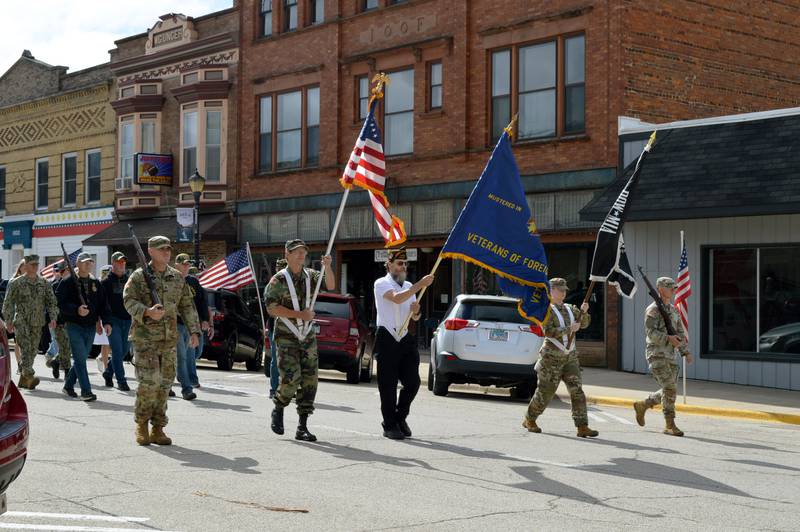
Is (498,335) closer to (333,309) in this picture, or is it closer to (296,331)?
(333,309)

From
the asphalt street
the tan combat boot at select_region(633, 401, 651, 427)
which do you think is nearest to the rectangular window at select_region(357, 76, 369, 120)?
the asphalt street

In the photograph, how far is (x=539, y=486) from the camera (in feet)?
28.4

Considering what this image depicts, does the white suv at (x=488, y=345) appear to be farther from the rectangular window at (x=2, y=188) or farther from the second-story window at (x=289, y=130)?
the rectangular window at (x=2, y=188)

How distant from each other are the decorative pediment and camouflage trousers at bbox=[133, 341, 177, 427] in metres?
24.2

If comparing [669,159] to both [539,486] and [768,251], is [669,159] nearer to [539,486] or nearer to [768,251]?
[768,251]

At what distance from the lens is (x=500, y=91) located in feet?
82.6

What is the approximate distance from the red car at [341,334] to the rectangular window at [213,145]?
13800mm

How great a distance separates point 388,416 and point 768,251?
10983 millimetres

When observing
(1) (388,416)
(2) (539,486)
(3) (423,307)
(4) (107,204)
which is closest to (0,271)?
(4) (107,204)

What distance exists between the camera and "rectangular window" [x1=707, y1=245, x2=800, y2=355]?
19.6 m

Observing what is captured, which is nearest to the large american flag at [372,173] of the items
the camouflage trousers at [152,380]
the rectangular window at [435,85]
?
the camouflage trousers at [152,380]

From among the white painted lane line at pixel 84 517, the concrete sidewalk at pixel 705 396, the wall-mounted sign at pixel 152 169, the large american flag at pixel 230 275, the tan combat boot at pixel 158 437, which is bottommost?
the concrete sidewalk at pixel 705 396

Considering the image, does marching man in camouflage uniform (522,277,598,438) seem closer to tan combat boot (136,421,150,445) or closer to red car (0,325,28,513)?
tan combat boot (136,421,150,445)

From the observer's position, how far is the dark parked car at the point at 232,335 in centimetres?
2130
